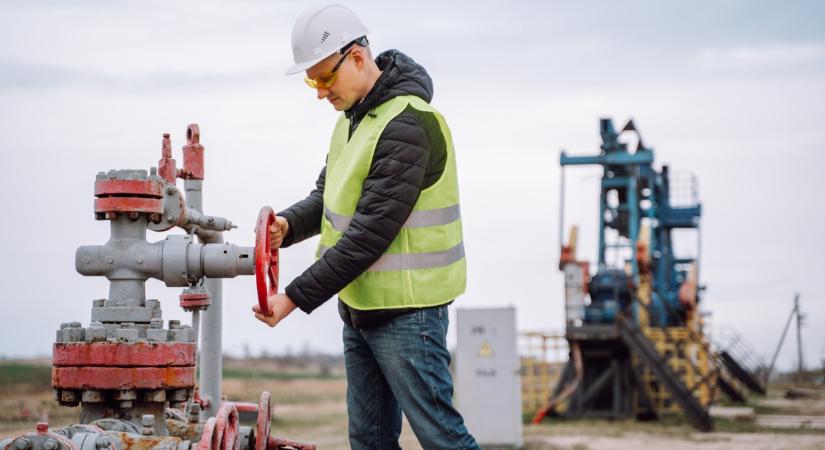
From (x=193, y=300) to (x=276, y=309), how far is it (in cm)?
149

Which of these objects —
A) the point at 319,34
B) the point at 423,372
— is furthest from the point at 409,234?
the point at 319,34

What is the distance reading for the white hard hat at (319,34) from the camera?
12.0 feet

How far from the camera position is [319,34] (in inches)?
144

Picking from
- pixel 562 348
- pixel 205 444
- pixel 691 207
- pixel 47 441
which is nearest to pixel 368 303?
pixel 205 444

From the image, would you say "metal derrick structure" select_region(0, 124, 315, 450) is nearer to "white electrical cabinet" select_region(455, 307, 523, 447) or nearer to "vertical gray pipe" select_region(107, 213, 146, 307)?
"vertical gray pipe" select_region(107, 213, 146, 307)

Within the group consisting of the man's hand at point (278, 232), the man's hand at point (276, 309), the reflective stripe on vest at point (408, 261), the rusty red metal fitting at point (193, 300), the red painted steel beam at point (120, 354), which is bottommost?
the red painted steel beam at point (120, 354)

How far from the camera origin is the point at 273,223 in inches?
150

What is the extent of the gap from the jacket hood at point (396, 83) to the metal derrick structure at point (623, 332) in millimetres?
13032

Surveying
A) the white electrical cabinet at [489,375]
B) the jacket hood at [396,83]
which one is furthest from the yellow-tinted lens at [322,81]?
the white electrical cabinet at [489,375]

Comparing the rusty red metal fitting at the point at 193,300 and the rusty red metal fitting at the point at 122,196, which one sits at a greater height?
the rusty red metal fitting at the point at 122,196

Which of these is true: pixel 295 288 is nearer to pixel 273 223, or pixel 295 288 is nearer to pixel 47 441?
pixel 273 223

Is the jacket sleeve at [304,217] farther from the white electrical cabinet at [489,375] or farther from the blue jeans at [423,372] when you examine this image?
the white electrical cabinet at [489,375]

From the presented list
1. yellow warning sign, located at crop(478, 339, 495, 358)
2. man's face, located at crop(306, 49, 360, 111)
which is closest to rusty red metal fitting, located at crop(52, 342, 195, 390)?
man's face, located at crop(306, 49, 360, 111)

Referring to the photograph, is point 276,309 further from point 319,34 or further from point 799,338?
point 799,338
